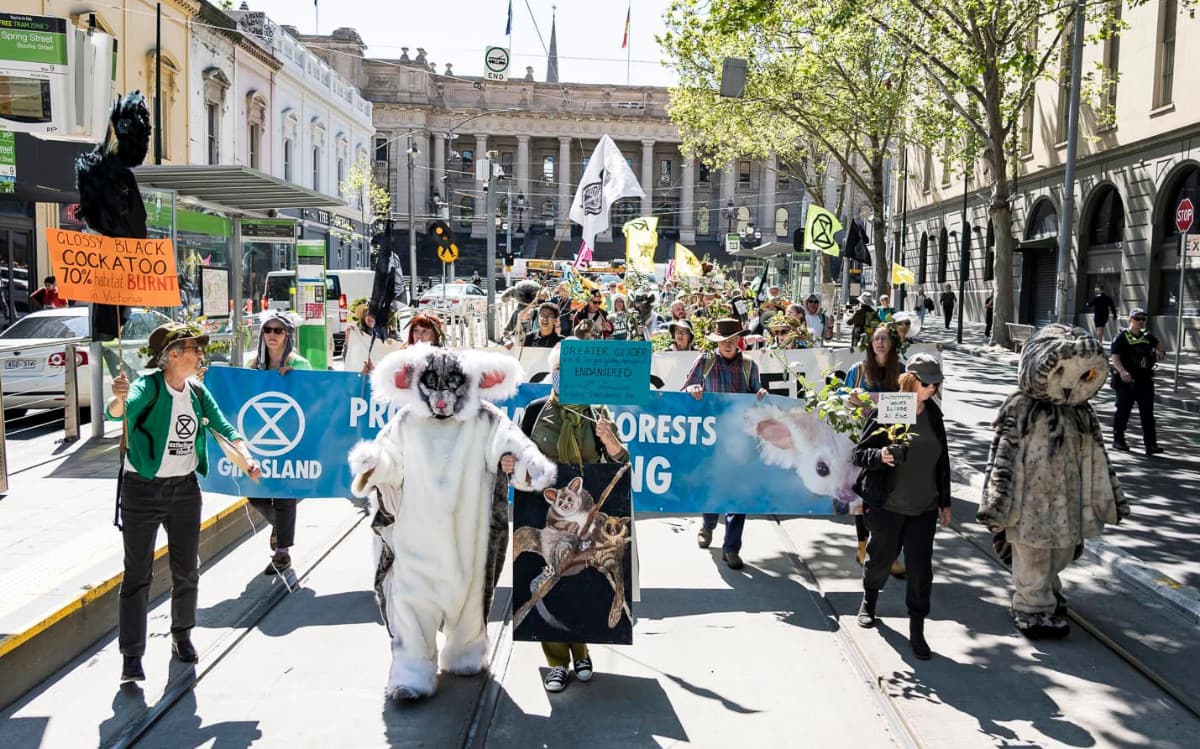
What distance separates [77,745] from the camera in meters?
4.50

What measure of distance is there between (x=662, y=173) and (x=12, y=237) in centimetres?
6960

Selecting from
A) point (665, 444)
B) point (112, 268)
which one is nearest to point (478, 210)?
point (112, 268)

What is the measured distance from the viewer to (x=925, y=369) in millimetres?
6145

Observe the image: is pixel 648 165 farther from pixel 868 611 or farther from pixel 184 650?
pixel 184 650

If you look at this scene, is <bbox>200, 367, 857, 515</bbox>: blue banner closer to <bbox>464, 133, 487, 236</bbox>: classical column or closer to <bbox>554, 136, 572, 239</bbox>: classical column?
<bbox>554, 136, 572, 239</bbox>: classical column

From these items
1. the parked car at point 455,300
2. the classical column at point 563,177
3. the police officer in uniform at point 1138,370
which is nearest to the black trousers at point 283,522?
the police officer in uniform at point 1138,370

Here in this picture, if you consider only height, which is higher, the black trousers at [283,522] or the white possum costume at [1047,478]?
the white possum costume at [1047,478]

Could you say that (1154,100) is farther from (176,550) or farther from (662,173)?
(662,173)

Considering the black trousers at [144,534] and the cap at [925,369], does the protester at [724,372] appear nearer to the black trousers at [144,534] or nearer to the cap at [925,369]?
the cap at [925,369]

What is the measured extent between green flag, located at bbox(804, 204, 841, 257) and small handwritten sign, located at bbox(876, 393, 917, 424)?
15174mm

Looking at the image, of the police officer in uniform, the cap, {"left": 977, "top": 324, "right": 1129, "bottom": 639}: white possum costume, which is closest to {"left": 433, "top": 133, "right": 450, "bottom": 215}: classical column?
the police officer in uniform

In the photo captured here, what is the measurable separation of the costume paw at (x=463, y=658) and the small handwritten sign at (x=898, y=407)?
254cm

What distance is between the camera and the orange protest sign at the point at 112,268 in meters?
7.38

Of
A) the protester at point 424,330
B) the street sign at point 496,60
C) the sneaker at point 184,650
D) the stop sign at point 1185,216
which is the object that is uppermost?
the street sign at point 496,60
